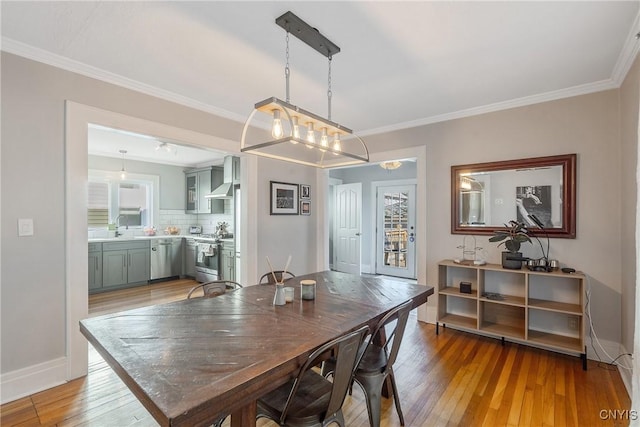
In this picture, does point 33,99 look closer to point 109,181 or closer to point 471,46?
point 471,46

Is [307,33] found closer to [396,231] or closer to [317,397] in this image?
[317,397]

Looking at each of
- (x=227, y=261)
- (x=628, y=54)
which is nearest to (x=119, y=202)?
(x=227, y=261)

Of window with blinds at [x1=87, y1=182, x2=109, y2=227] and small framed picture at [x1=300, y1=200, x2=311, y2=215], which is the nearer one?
small framed picture at [x1=300, y1=200, x2=311, y2=215]

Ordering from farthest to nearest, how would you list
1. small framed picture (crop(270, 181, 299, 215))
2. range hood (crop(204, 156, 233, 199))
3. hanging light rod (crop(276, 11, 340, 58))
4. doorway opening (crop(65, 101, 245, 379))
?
range hood (crop(204, 156, 233, 199)) < small framed picture (crop(270, 181, 299, 215)) < doorway opening (crop(65, 101, 245, 379)) < hanging light rod (crop(276, 11, 340, 58))

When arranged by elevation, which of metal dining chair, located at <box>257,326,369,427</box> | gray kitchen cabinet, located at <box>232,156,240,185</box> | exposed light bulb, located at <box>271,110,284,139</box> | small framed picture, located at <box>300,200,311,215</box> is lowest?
metal dining chair, located at <box>257,326,369,427</box>

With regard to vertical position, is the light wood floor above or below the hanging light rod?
below

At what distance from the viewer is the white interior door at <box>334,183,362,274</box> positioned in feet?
20.5

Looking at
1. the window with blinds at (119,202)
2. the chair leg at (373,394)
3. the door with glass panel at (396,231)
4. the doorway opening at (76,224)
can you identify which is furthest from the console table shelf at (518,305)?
the window with blinds at (119,202)

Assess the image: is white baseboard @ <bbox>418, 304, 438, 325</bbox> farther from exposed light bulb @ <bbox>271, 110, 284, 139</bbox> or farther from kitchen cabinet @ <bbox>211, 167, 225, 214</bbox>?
kitchen cabinet @ <bbox>211, 167, 225, 214</bbox>

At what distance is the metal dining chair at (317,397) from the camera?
1234mm

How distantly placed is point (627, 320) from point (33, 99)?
4987mm

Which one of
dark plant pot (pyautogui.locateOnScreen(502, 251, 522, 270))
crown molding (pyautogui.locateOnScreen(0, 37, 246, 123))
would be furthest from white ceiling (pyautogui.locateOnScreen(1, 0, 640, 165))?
dark plant pot (pyautogui.locateOnScreen(502, 251, 522, 270))

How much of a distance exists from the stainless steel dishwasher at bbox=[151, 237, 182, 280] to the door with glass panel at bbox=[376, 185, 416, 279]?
13.5 feet

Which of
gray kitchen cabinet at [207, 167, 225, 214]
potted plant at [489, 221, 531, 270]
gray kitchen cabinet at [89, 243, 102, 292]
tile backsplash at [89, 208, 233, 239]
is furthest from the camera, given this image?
tile backsplash at [89, 208, 233, 239]
